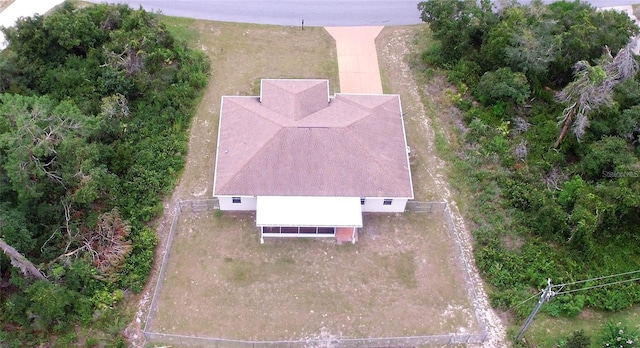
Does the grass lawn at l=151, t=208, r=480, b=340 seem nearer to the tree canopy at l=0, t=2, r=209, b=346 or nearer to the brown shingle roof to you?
the brown shingle roof

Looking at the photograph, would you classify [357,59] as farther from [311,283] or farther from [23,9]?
[23,9]

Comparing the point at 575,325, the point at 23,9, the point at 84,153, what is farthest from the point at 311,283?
the point at 23,9

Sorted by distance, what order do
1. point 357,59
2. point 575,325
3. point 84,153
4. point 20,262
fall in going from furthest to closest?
point 357,59, point 84,153, point 575,325, point 20,262

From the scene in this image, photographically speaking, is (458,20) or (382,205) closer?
(382,205)

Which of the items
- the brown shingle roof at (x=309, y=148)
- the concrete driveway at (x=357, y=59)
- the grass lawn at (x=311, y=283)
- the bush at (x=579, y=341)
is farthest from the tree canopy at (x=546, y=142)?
the brown shingle roof at (x=309, y=148)

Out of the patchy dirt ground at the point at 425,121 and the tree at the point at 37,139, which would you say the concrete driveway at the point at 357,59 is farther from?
the tree at the point at 37,139

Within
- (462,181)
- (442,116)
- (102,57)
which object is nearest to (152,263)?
(102,57)

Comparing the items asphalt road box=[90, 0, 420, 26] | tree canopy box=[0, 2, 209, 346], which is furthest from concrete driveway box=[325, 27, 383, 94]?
Answer: tree canopy box=[0, 2, 209, 346]
